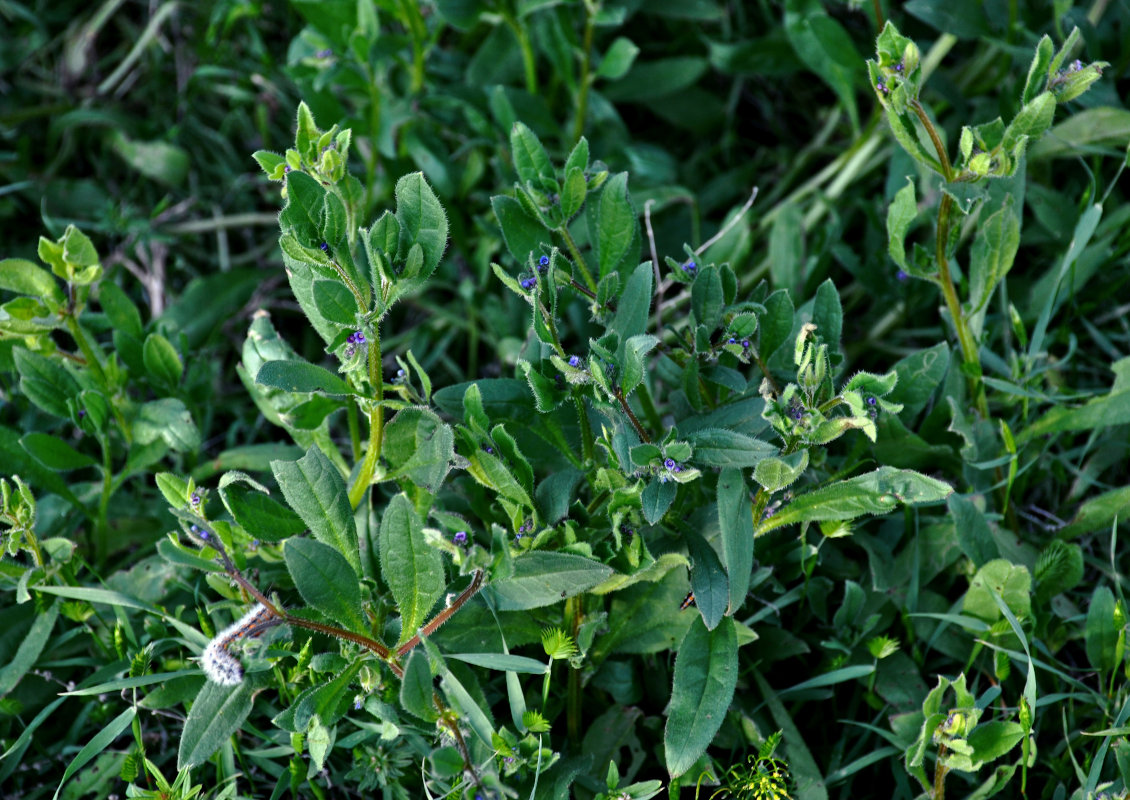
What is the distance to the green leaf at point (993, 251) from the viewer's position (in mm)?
2393

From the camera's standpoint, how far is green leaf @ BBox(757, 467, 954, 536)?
189 cm

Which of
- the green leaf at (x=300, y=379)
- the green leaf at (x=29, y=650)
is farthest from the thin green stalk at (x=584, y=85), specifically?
the green leaf at (x=29, y=650)

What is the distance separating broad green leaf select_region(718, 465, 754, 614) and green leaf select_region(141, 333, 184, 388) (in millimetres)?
1446

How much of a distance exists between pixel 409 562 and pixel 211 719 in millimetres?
484

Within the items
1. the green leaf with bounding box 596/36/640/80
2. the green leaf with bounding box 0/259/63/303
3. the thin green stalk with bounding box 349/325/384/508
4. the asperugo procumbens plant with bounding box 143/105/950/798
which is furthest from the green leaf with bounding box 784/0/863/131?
the green leaf with bounding box 0/259/63/303

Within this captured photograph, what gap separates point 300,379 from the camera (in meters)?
1.92

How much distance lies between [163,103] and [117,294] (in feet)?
5.02

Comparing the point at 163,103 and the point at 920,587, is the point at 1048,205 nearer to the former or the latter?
the point at 920,587

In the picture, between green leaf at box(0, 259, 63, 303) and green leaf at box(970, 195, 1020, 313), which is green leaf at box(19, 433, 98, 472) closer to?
green leaf at box(0, 259, 63, 303)

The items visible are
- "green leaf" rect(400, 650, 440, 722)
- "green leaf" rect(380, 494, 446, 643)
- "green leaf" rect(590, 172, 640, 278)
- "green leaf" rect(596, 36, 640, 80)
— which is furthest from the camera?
"green leaf" rect(596, 36, 640, 80)

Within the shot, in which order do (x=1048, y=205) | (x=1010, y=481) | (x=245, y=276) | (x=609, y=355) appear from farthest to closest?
1. (x=245, y=276)
2. (x=1048, y=205)
3. (x=1010, y=481)
4. (x=609, y=355)

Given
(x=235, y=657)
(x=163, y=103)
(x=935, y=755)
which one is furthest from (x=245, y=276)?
(x=935, y=755)

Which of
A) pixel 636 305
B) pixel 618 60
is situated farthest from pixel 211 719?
pixel 618 60

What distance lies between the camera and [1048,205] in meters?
2.81
